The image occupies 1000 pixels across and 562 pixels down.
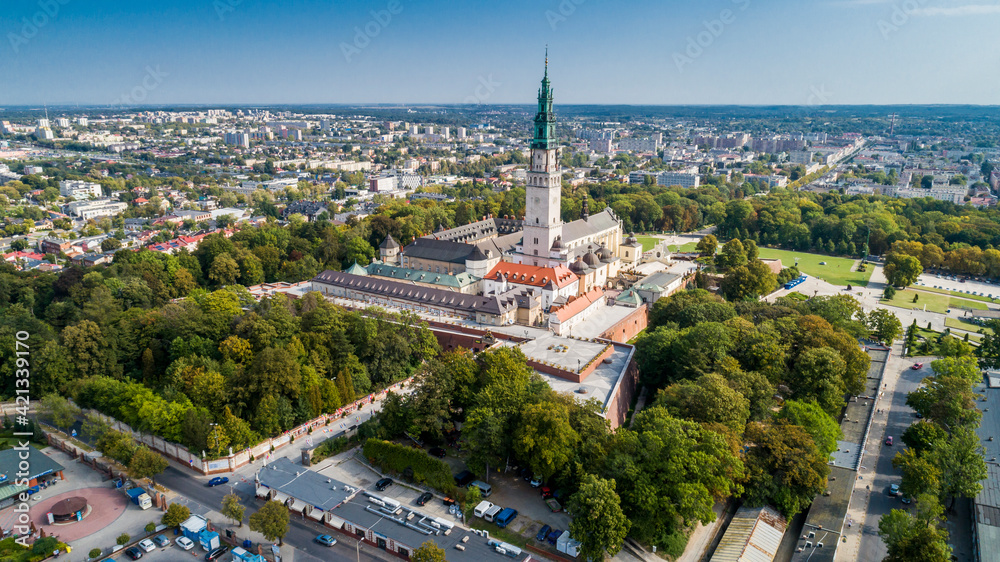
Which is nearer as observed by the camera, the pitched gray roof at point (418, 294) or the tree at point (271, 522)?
the tree at point (271, 522)

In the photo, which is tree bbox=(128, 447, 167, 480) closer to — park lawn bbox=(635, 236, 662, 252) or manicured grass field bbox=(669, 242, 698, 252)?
park lawn bbox=(635, 236, 662, 252)

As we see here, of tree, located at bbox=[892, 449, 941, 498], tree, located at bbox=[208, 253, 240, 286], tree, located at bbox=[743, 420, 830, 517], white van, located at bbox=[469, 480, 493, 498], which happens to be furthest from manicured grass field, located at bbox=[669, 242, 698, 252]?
white van, located at bbox=[469, 480, 493, 498]

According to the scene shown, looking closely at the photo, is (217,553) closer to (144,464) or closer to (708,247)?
(144,464)

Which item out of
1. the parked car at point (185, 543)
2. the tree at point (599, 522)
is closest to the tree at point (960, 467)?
the tree at point (599, 522)

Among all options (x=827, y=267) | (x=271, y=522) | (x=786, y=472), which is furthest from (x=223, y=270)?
(x=827, y=267)

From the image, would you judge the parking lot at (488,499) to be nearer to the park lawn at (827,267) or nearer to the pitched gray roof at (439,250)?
the pitched gray roof at (439,250)
